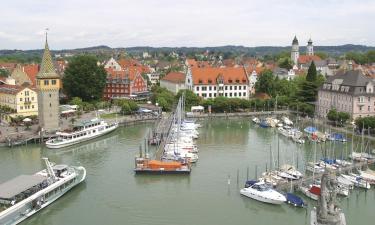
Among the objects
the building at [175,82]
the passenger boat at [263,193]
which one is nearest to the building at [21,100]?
the building at [175,82]

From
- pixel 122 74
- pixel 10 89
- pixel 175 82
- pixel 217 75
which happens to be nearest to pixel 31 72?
pixel 122 74

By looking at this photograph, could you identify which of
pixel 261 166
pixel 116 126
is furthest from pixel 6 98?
pixel 261 166

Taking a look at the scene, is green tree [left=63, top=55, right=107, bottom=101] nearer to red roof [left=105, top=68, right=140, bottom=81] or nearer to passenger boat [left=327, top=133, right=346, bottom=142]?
red roof [left=105, top=68, right=140, bottom=81]

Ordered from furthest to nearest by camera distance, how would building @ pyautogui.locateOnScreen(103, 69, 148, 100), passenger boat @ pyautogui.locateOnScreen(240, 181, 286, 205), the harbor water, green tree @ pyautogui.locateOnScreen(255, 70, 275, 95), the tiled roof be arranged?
building @ pyautogui.locateOnScreen(103, 69, 148, 100)
green tree @ pyautogui.locateOnScreen(255, 70, 275, 95)
the tiled roof
passenger boat @ pyautogui.locateOnScreen(240, 181, 286, 205)
the harbor water

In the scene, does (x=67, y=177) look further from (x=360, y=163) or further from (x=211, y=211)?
(x=360, y=163)

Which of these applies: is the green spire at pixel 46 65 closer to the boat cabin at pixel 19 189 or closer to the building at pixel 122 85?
the boat cabin at pixel 19 189

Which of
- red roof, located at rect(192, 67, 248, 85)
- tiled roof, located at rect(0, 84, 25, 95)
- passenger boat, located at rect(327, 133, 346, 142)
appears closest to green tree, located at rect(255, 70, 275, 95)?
red roof, located at rect(192, 67, 248, 85)
